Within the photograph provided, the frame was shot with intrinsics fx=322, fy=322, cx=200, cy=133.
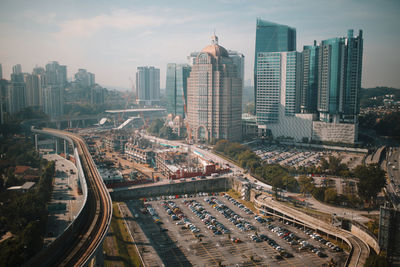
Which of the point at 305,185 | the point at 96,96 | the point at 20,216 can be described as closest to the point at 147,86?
the point at 96,96

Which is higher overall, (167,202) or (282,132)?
(282,132)

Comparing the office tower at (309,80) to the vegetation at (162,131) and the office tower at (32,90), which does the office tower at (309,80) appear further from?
the office tower at (32,90)

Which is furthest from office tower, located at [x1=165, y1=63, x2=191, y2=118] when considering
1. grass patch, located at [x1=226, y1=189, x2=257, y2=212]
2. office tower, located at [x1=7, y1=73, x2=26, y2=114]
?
grass patch, located at [x1=226, y1=189, x2=257, y2=212]

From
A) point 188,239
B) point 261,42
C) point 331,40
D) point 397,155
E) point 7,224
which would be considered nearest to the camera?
point 188,239

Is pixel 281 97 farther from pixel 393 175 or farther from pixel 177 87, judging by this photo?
pixel 393 175

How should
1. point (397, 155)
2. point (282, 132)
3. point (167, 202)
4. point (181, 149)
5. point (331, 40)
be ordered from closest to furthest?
point (167, 202) < point (397, 155) < point (181, 149) < point (331, 40) < point (282, 132)

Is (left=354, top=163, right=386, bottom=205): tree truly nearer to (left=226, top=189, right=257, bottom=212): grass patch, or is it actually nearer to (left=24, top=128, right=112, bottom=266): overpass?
(left=226, top=189, right=257, bottom=212): grass patch

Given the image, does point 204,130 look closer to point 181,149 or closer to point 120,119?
point 181,149

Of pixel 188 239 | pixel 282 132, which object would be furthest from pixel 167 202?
pixel 282 132

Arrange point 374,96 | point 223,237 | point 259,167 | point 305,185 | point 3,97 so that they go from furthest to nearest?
point 374,96, point 3,97, point 259,167, point 305,185, point 223,237
